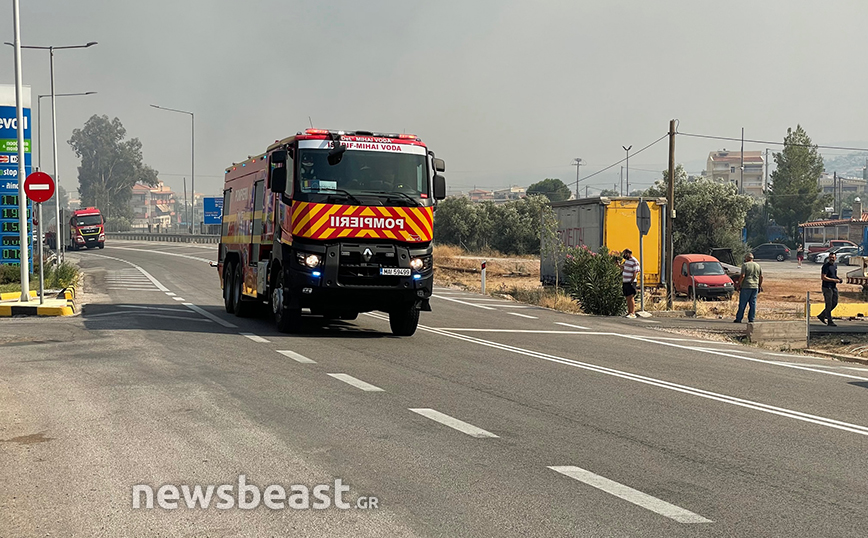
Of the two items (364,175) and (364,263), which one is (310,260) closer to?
(364,263)

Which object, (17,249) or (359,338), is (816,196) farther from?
(359,338)

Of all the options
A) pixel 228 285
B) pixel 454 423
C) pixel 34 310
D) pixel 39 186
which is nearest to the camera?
pixel 454 423

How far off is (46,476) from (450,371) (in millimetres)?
6110

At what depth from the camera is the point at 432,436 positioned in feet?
25.8

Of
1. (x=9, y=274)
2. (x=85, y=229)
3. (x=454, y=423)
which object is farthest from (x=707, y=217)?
(x=454, y=423)

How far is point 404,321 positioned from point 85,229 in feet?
217

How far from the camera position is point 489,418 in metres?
8.75

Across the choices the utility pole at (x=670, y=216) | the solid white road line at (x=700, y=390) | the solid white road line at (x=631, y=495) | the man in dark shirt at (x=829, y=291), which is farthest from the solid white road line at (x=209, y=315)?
the utility pole at (x=670, y=216)

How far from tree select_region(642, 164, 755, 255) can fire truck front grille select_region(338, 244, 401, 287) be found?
46.3 meters

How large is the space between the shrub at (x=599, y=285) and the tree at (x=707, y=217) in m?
34.6

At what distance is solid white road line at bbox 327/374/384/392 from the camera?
33.9ft

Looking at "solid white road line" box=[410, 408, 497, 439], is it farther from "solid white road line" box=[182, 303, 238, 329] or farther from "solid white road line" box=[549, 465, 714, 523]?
"solid white road line" box=[182, 303, 238, 329]

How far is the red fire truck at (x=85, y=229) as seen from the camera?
7662cm

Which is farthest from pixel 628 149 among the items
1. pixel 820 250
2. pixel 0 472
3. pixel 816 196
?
pixel 0 472
